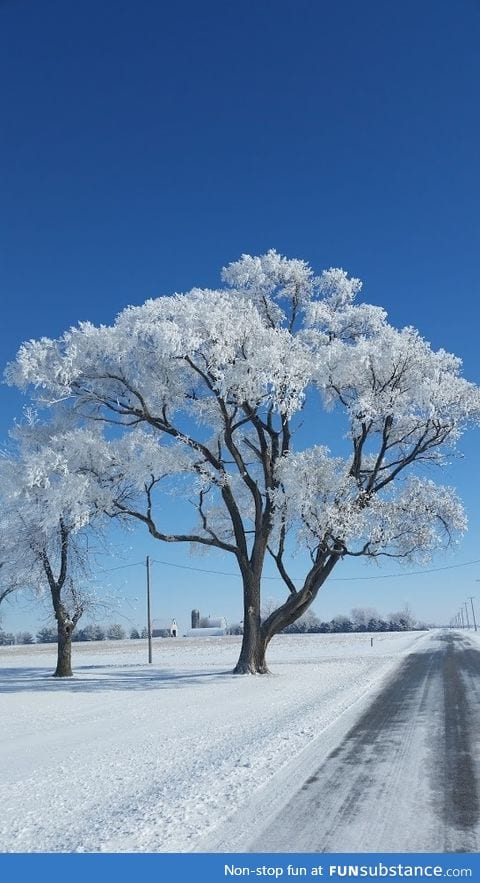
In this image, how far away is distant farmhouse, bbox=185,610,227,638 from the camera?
162 meters

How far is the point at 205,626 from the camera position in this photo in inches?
7520

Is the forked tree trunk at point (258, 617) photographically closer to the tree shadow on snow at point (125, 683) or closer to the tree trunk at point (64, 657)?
the tree shadow on snow at point (125, 683)

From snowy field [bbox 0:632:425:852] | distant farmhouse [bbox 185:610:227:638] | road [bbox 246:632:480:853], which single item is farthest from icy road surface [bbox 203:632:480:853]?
distant farmhouse [bbox 185:610:227:638]

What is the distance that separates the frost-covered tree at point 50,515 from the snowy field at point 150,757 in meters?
5.38

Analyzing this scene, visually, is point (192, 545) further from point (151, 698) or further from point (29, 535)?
point (151, 698)

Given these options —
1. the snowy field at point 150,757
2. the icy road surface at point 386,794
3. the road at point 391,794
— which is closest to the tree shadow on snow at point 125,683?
the snowy field at point 150,757

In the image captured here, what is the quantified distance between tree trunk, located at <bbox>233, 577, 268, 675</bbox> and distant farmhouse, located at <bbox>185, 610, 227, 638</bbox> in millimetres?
139455

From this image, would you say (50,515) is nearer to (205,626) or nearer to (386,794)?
(386,794)

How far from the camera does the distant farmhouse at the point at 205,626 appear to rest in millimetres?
162250

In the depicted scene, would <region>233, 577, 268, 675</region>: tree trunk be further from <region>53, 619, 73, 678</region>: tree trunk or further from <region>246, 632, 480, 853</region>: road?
<region>246, 632, 480, 853</region>: road

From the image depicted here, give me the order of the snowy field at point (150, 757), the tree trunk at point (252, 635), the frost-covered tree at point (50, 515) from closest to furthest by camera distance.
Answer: the snowy field at point (150, 757)
the frost-covered tree at point (50, 515)
the tree trunk at point (252, 635)

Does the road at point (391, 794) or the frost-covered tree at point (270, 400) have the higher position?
the frost-covered tree at point (270, 400)

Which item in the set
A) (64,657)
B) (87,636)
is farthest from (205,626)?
(64,657)

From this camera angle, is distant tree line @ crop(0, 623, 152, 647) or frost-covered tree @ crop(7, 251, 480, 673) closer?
frost-covered tree @ crop(7, 251, 480, 673)
